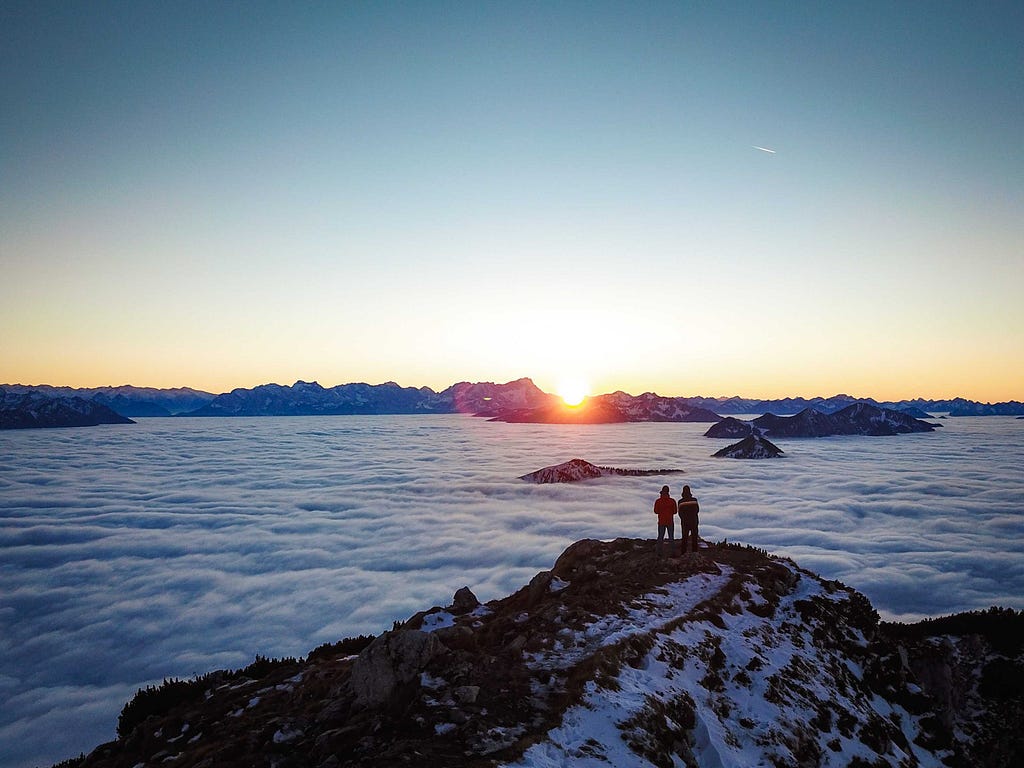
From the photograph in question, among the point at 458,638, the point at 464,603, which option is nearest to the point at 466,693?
the point at 458,638

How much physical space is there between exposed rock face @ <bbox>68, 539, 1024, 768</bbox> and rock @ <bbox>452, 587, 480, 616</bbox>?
0.55ft

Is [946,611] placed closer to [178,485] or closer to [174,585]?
[174,585]

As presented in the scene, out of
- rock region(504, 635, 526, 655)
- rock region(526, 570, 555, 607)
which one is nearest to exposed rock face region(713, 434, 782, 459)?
rock region(526, 570, 555, 607)

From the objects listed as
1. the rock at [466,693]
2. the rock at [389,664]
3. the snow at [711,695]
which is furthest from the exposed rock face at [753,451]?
the rock at [466,693]

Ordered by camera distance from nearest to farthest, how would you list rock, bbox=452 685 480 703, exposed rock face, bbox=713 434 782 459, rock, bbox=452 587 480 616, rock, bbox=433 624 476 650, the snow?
1. the snow
2. rock, bbox=452 685 480 703
3. rock, bbox=433 624 476 650
4. rock, bbox=452 587 480 616
5. exposed rock face, bbox=713 434 782 459

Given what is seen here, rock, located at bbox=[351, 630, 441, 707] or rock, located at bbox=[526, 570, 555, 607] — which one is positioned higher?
rock, located at bbox=[351, 630, 441, 707]

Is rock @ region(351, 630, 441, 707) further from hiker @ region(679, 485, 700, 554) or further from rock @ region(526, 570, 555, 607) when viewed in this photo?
hiker @ region(679, 485, 700, 554)

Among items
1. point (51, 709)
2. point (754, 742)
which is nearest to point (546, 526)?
point (51, 709)

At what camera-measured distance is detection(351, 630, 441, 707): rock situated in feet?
36.8

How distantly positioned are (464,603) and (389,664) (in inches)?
313

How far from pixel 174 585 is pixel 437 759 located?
6270cm

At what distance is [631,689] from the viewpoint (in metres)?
11.0

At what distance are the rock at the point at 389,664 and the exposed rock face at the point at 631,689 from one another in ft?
0.12

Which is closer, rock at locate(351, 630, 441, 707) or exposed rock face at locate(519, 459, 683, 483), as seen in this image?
rock at locate(351, 630, 441, 707)
